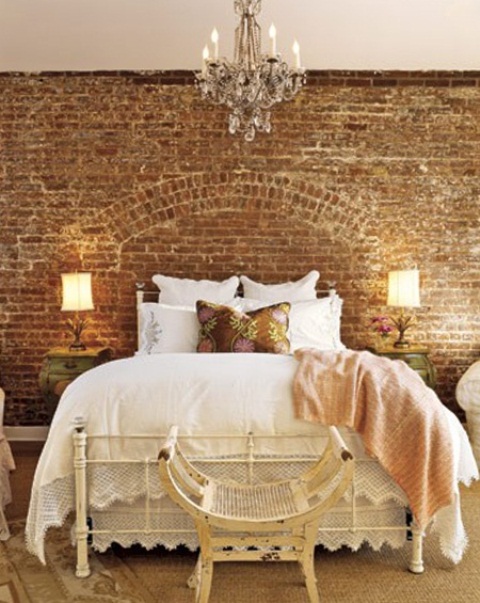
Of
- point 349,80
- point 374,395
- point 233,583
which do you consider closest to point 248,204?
point 349,80

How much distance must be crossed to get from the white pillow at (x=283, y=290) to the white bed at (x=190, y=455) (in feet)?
5.92

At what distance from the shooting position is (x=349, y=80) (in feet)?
16.5

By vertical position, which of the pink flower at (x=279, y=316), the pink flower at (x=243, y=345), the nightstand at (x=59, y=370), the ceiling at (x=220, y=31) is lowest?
the nightstand at (x=59, y=370)

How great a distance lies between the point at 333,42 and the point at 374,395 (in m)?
2.78

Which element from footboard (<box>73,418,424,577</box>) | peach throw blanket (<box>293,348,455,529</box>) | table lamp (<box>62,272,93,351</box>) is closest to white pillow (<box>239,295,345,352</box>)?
table lamp (<box>62,272,93,351</box>)

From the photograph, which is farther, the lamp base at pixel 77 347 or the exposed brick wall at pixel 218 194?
the exposed brick wall at pixel 218 194

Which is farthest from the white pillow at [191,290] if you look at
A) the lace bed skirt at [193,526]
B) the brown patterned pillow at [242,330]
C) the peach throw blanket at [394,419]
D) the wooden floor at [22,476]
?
the lace bed skirt at [193,526]

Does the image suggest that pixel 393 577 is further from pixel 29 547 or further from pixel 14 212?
pixel 14 212

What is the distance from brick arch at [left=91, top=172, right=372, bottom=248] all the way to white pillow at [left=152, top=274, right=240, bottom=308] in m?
0.55

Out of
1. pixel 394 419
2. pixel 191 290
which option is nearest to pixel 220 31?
pixel 191 290

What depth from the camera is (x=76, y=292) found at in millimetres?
4762

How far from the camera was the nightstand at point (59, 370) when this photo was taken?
459cm

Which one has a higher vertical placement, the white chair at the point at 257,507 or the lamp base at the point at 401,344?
the lamp base at the point at 401,344

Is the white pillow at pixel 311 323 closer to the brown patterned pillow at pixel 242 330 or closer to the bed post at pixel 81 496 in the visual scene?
the brown patterned pillow at pixel 242 330
